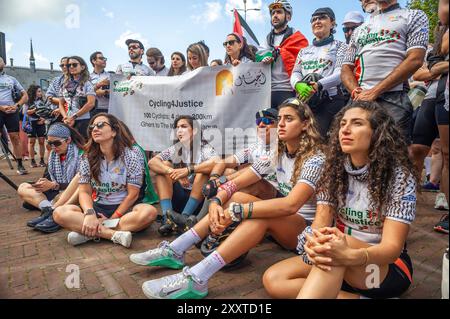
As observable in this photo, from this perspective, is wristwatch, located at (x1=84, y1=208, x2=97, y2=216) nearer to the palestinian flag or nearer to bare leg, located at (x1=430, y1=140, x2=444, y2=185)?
bare leg, located at (x1=430, y1=140, x2=444, y2=185)

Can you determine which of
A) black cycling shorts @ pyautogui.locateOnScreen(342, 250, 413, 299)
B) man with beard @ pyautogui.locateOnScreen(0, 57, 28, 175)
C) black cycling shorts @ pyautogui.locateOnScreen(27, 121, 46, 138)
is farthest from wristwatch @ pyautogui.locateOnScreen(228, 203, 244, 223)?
black cycling shorts @ pyautogui.locateOnScreen(27, 121, 46, 138)

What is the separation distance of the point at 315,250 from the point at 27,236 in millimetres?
3344

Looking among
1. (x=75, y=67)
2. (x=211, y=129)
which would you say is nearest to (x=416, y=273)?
(x=211, y=129)

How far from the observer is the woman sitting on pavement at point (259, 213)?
7.50ft

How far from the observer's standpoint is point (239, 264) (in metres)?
2.85

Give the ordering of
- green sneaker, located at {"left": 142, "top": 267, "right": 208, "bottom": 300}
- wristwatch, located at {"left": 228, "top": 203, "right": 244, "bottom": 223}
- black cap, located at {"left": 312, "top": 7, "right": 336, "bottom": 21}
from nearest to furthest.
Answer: green sneaker, located at {"left": 142, "top": 267, "right": 208, "bottom": 300}
wristwatch, located at {"left": 228, "top": 203, "right": 244, "bottom": 223}
black cap, located at {"left": 312, "top": 7, "right": 336, "bottom": 21}

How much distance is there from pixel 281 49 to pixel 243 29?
8.64 ft

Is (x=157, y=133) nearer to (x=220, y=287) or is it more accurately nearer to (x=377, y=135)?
(x=220, y=287)

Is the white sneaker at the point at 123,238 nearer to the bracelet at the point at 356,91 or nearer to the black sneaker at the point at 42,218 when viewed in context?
the black sneaker at the point at 42,218

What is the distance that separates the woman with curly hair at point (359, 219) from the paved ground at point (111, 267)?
44 centimetres

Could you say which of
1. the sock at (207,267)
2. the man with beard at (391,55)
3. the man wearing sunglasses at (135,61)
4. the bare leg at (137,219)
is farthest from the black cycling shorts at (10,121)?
the man with beard at (391,55)

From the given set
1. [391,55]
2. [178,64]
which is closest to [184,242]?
[391,55]

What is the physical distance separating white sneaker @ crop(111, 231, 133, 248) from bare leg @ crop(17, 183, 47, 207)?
1.73 m

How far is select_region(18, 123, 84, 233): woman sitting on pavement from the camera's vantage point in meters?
4.19
